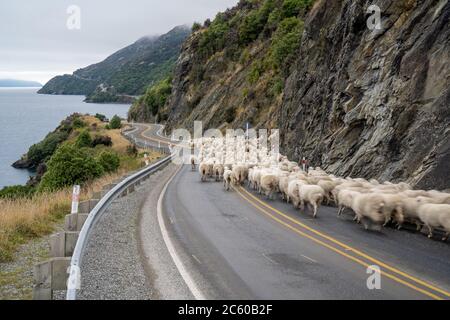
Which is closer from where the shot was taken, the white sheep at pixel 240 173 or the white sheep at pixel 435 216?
the white sheep at pixel 435 216

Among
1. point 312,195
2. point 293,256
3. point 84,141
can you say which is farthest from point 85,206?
point 84,141

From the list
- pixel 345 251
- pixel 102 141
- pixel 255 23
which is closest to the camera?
pixel 345 251

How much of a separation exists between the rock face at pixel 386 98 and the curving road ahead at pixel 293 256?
4.26 m

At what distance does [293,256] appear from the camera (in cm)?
1058

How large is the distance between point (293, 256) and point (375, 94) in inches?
547

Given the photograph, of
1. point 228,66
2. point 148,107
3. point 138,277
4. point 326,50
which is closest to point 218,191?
point 138,277

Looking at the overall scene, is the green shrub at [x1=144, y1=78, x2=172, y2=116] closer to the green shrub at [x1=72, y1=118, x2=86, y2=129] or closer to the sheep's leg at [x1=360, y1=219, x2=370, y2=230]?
Result: the green shrub at [x1=72, y1=118, x2=86, y2=129]

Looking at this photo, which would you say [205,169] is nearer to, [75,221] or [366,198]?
[366,198]

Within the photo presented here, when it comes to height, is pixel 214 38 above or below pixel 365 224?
above

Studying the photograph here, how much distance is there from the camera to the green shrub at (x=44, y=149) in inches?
3292

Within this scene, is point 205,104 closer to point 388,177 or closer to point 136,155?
point 136,155

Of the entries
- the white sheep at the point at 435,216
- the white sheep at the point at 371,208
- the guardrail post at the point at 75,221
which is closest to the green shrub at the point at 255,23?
the white sheep at the point at 371,208

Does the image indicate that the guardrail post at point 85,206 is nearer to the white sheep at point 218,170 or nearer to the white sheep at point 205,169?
the white sheep at point 205,169

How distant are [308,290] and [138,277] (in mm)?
2953
